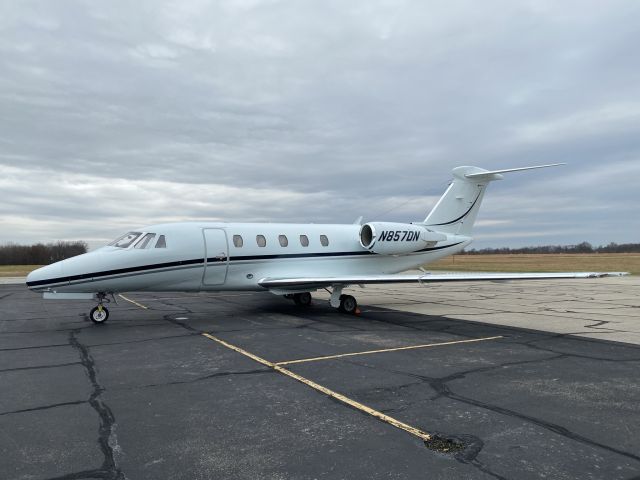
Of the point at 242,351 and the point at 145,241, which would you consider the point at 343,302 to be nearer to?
the point at 145,241

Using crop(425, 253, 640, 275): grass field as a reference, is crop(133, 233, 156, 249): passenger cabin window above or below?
above

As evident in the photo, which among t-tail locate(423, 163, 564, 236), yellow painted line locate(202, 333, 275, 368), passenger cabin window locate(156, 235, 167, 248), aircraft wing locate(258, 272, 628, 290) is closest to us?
yellow painted line locate(202, 333, 275, 368)

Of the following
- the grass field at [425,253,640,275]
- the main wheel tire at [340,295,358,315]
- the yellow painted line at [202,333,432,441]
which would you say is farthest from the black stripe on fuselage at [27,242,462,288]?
the grass field at [425,253,640,275]

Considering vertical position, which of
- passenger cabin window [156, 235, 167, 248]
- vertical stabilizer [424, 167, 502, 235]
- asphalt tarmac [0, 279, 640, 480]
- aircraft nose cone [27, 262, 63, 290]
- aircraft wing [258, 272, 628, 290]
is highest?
vertical stabilizer [424, 167, 502, 235]

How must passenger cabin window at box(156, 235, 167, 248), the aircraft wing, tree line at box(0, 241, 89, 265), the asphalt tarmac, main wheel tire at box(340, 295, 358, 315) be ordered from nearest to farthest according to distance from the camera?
1. the asphalt tarmac
2. the aircraft wing
3. passenger cabin window at box(156, 235, 167, 248)
4. main wheel tire at box(340, 295, 358, 315)
5. tree line at box(0, 241, 89, 265)

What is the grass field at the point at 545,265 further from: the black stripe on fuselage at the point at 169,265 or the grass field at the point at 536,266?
the black stripe on fuselage at the point at 169,265

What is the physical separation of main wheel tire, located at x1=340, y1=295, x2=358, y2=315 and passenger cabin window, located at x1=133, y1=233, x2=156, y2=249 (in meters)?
5.86

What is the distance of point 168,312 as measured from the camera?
1495cm

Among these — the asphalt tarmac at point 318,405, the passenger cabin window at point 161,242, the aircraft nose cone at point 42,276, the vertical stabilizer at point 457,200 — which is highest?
the vertical stabilizer at point 457,200

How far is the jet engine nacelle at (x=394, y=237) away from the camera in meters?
16.3

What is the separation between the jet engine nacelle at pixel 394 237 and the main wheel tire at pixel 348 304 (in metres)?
2.57

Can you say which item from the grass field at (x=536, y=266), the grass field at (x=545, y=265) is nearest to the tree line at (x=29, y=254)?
the grass field at (x=536, y=266)

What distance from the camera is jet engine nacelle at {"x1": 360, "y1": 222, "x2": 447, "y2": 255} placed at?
53.5 feet

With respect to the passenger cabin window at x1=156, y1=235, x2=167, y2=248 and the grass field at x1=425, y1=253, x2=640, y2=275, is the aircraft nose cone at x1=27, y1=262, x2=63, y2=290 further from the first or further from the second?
the grass field at x1=425, y1=253, x2=640, y2=275
